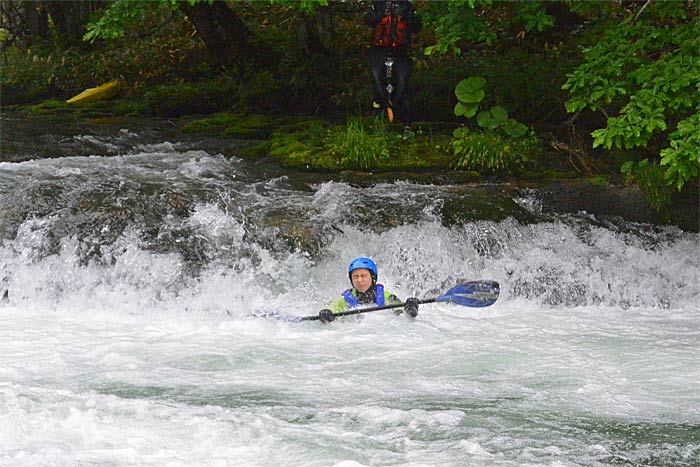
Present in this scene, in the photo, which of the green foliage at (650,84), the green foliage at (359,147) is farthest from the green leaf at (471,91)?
the green foliage at (650,84)

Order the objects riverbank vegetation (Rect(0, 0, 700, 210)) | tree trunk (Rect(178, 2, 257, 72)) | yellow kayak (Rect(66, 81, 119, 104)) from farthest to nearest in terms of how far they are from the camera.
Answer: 1. yellow kayak (Rect(66, 81, 119, 104))
2. tree trunk (Rect(178, 2, 257, 72))
3. riverbank vegetation (Rect(0, 0, 700, 210))

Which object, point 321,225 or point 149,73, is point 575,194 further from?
point 149,73

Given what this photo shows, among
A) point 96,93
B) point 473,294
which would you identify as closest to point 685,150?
point 473,294

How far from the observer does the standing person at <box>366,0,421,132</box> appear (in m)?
9.53

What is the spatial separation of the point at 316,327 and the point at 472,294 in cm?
113

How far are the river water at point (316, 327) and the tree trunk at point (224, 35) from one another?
10.2ft

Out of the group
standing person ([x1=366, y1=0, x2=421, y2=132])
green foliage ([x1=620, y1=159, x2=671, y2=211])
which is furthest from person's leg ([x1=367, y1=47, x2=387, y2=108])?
green foliage ([x1=620, y1=159, x2=671, y2=211])

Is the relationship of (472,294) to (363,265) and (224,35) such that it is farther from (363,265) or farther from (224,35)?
(224,35)

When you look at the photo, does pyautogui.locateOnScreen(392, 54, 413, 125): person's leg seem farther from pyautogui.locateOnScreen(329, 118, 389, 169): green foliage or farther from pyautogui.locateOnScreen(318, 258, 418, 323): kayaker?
pyautogui.locateOnScreen(318, 258, 418, 323): kayaker


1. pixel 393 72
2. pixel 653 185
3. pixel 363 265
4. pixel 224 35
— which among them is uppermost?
pixel 224 35

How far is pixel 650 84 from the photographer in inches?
296

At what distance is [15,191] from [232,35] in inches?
213

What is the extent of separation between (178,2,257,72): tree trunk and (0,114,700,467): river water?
3094 millimetres

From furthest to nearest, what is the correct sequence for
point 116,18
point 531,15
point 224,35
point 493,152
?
point 224,35 → point 116,18 → point 493,152 → point 531,15
